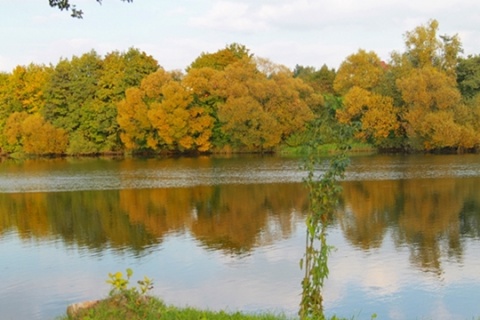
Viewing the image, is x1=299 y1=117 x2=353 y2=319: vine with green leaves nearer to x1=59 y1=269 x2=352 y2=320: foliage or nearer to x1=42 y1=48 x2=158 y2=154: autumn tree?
x1=59 y1=269 x2=352 y2=320: foliage

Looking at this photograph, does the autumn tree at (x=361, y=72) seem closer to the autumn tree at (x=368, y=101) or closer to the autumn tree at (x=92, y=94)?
Answer: the autumn tree at (x=368, y=101)

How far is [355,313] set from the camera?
974 cm

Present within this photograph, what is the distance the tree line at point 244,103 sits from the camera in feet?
151

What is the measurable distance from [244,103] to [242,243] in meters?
32.5

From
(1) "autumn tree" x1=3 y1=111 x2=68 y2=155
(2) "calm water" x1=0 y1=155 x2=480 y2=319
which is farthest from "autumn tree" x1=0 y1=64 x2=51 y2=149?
(2) "calm water" x1=0 y1=155 x2=480 y2=319

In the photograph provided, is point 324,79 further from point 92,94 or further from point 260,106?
point 92,94

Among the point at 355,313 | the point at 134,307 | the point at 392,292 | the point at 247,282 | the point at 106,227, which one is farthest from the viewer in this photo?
the point at 106,227

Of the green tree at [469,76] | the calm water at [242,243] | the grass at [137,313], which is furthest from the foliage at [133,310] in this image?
the green tree at [469,76]

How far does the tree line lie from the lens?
1816 inches

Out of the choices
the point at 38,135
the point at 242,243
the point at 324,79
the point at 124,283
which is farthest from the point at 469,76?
the point at 124,283

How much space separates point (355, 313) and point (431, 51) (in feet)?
143

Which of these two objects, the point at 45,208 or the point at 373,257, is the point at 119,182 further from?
the point at 373,257

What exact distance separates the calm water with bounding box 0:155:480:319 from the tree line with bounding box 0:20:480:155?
16.3 m

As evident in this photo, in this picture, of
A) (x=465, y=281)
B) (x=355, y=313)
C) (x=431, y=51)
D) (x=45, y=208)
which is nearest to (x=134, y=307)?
(x=355, y=313)
